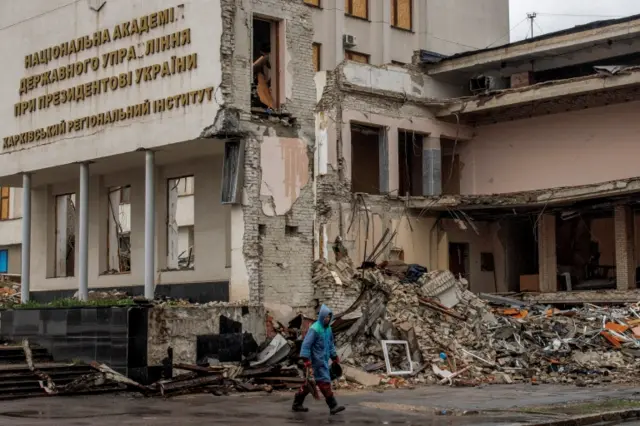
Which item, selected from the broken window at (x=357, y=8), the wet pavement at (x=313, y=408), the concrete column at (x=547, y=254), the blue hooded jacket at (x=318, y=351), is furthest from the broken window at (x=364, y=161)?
the blue hooded jacket at (x=318, y=351)

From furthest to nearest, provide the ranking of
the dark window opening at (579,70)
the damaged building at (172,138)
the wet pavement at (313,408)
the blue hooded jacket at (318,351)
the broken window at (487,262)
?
the broken window at (487,262), the dark window opening at (579,70), the damaged building at (172,138), the blue hooded jacket at (318,351), the wet pavement at (313,408)

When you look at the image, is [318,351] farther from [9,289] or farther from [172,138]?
[9,289]

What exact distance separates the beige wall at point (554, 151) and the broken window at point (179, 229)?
1328 cm

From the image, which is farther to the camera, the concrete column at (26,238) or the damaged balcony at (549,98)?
the damaged balcony at (549,98)

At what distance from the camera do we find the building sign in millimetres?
25234

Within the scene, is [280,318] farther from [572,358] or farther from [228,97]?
[572,358]

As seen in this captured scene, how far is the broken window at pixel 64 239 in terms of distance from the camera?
32.5 meters

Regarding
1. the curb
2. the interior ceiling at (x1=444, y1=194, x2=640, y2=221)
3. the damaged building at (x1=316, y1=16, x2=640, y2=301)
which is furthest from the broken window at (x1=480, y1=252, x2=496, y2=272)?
the curb

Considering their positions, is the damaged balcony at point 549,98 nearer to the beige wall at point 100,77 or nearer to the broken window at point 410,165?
the broken window at point 410,165

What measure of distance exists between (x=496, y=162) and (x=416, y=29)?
320 inches

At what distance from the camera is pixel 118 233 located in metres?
30.8

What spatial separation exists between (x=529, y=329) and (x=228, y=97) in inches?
365

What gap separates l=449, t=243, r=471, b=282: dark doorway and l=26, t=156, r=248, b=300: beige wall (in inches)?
522

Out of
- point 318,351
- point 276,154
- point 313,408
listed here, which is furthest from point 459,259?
point 318,351
